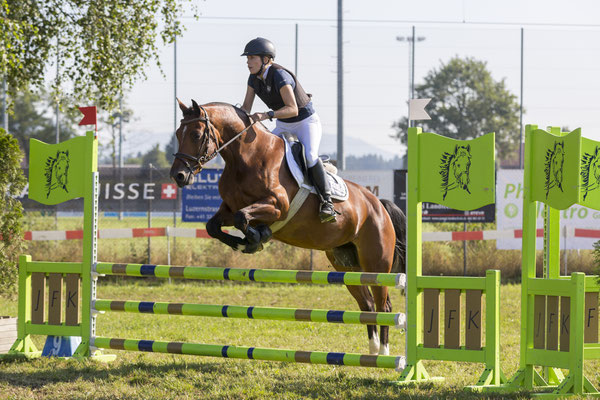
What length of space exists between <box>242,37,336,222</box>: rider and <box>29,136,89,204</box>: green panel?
148 centimetres

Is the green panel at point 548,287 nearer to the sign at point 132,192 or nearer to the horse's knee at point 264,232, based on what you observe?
the horse's knee at point 264,232

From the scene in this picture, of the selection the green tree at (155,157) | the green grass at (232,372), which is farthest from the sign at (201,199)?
the green tree at (155,157)

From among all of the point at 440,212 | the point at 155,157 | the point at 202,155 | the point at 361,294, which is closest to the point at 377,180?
the point at 440,212

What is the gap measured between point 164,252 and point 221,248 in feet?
3.37

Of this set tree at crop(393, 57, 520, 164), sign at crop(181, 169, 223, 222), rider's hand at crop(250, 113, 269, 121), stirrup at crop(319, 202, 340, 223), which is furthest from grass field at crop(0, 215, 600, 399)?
tree at crop(393, 57, 520, 164)

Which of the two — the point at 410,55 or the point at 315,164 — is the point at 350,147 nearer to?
the point at 410,55

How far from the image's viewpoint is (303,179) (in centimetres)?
613

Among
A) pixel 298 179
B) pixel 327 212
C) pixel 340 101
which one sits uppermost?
pixel 340 101

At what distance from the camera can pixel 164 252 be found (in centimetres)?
1386

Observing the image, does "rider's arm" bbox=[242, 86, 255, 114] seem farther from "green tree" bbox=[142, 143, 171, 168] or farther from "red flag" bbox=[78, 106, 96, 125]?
"green tree" bbox=[142, 143, 171, 168]

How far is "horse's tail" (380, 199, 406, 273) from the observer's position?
707 cm

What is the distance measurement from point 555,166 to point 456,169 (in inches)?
24.6

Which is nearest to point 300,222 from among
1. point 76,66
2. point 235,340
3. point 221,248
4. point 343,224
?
point 343,224

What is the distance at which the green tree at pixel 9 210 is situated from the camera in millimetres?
7094
